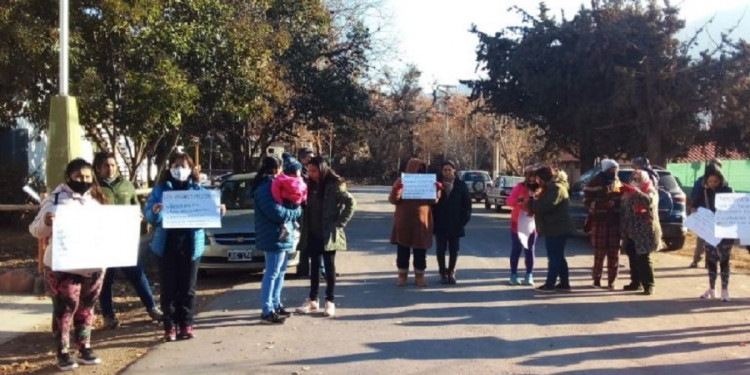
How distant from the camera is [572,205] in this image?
16203 millimetres

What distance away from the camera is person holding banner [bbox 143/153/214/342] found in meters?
7.33

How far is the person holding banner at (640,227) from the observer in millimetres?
9953

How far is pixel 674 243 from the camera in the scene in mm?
15906

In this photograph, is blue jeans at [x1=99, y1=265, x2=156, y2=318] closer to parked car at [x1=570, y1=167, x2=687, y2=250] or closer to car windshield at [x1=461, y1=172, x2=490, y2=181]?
parked car at [x1=570, y1=167, x2=687, y2=250]

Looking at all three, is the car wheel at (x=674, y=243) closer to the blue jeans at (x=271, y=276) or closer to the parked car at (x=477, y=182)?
the blue jeans at (x=271, y=276)

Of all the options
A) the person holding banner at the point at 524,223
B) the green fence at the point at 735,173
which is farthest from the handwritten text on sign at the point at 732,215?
the green fence at the point at 735,173

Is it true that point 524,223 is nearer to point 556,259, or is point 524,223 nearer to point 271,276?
point 556,259

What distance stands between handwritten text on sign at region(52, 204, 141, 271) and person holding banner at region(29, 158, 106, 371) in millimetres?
81

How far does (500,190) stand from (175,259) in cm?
2371

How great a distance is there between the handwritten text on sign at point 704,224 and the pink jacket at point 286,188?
516 centimetres

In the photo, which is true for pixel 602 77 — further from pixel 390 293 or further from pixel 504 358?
pixel 504 358

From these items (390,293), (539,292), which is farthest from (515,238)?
(390,293)

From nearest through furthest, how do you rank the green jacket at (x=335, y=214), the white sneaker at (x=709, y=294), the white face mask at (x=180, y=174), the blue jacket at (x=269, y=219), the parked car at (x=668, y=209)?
the white face mask at (x=180, y=174) < the blue jacket at (x=269, y=219) < the green jacket at (x=335, y=214) < the white sneaker at (x=709, y=294) < the parked car at (x=668, y=209)

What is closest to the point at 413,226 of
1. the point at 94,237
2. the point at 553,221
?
the point at 553,221
